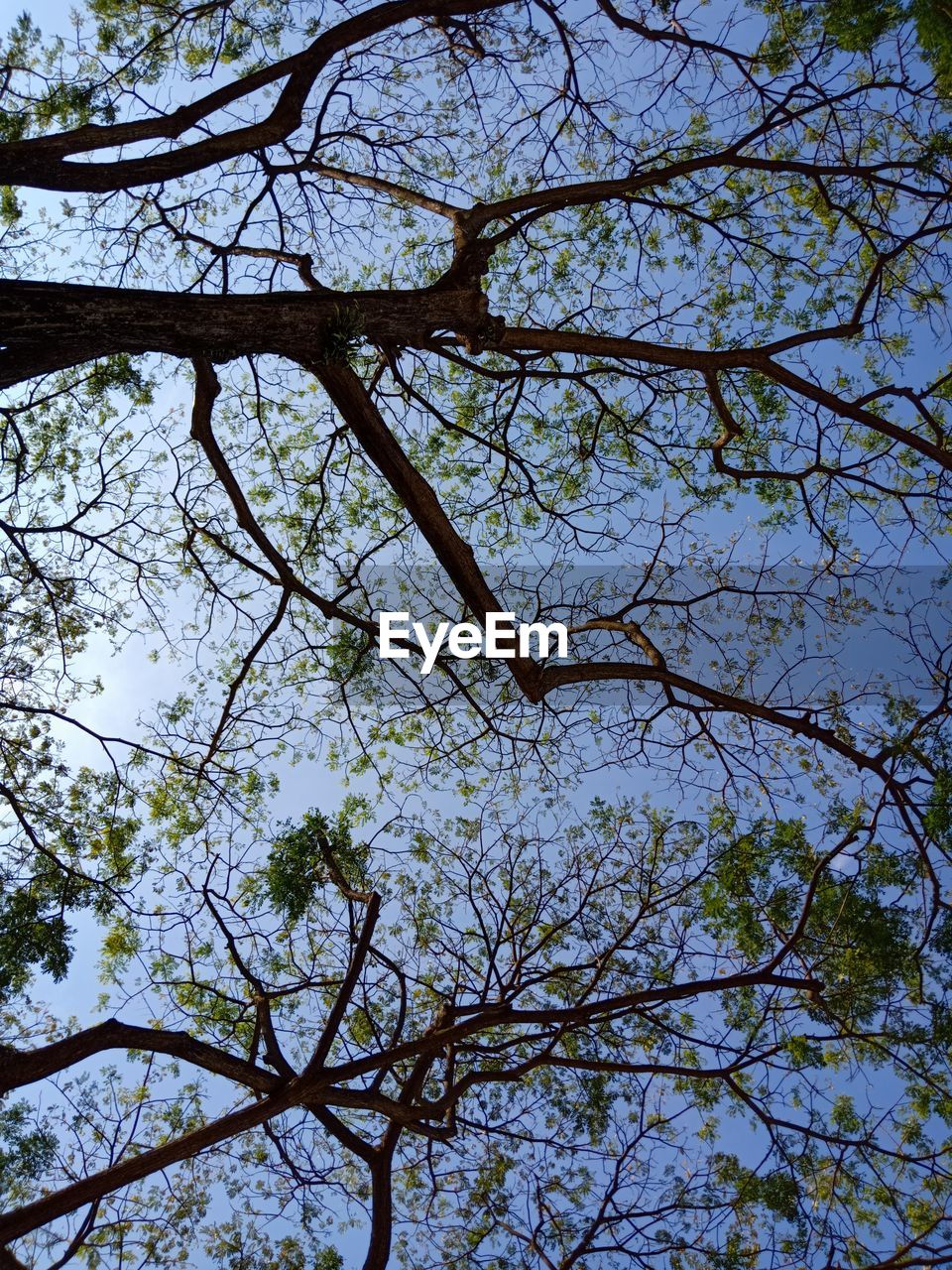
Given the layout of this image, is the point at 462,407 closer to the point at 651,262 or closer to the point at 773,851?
the point at 651,262

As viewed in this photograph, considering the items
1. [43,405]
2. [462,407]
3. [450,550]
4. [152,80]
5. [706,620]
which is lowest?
[450,550]

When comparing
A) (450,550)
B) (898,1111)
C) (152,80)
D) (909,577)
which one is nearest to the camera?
(450,550)

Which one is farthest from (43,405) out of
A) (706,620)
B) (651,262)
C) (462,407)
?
(706,620)

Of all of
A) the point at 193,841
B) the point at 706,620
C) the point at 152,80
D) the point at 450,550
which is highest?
the point at 152,80

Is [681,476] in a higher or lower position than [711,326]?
lower

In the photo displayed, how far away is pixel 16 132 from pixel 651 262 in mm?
4346

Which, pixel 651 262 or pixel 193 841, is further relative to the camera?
pixel 651 262

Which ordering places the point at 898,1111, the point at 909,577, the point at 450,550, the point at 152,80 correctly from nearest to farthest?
the point at 450,550, the point at 898,1111, the point at 152,80, the point at 909,577

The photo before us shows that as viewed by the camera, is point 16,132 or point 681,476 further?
point 681,476

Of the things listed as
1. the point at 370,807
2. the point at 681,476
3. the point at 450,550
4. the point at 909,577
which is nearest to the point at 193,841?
the point at 370,807

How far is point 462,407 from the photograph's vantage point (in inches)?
279

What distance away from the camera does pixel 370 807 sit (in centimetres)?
614

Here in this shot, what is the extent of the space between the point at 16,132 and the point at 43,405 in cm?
166

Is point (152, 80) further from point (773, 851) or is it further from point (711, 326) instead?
point (773, 851)
